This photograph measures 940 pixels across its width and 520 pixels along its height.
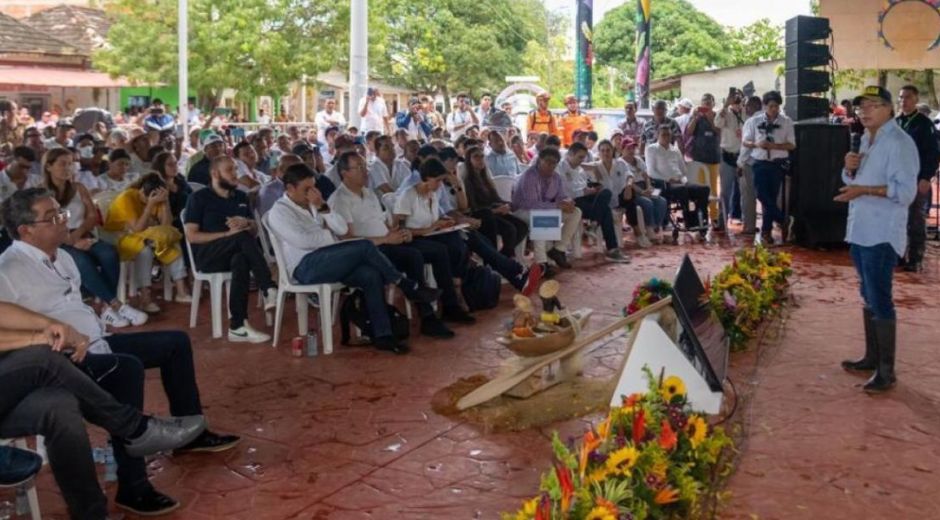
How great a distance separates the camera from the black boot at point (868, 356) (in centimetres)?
544

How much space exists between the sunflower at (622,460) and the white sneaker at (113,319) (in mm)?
4665

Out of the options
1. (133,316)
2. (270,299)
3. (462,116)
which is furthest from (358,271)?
(462,116)

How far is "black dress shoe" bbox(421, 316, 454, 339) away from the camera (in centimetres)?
649

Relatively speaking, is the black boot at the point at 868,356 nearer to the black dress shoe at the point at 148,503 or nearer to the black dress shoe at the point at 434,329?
the black dress shoe at the point at 434,329

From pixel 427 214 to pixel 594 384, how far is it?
7.41ft

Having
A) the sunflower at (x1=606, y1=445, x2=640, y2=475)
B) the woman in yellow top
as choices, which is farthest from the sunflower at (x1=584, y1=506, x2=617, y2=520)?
the woman in yellow top

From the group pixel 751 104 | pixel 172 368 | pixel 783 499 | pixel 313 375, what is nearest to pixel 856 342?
pixel 783 499

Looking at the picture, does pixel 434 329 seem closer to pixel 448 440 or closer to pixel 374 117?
pixel 448 440

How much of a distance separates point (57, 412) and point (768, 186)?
8.50 m

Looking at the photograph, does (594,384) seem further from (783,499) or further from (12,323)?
(12,323)

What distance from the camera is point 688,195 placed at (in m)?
11.1

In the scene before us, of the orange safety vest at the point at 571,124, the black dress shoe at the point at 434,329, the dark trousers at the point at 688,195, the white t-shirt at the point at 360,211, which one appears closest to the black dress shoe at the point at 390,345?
the black dress shoe at the point at 434,329

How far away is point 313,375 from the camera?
18.5 ft

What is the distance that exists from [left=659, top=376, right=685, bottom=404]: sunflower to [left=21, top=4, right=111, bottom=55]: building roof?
2365cm
